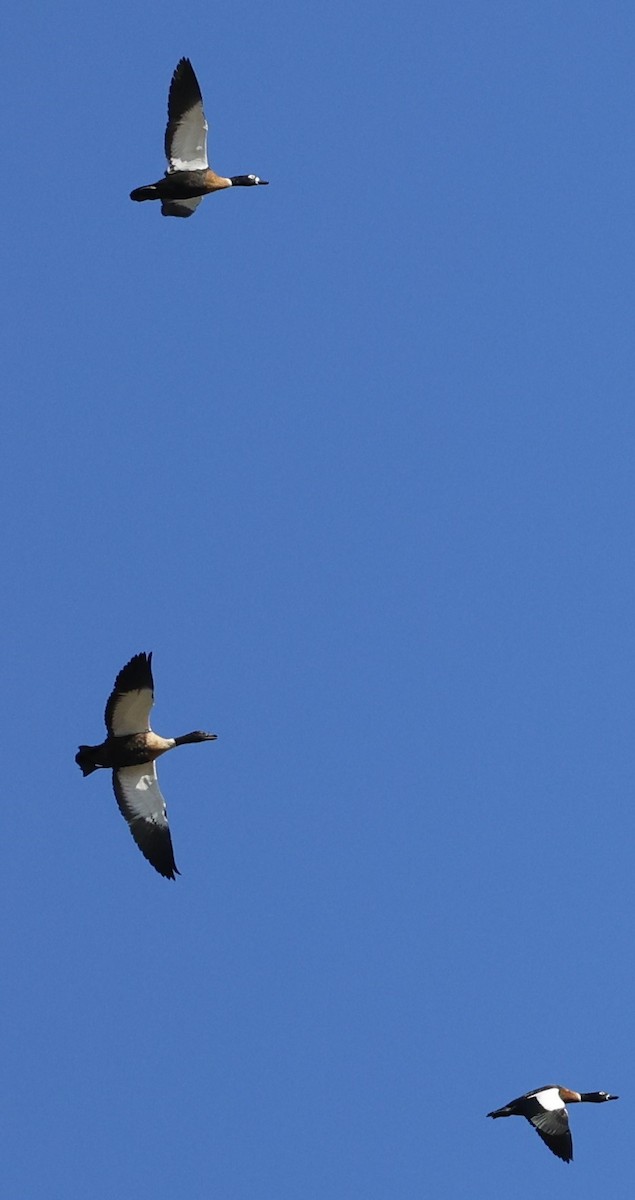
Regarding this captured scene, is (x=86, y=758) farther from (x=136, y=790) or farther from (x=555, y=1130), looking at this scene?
(x=555, y=1130)

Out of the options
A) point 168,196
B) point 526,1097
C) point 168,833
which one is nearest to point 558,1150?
point 526,1097

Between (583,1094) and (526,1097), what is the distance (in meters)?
2.28

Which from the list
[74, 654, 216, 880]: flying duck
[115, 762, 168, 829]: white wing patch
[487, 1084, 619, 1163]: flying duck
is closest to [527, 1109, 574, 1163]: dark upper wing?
[487, 1084, 619, 1163]: flying duck

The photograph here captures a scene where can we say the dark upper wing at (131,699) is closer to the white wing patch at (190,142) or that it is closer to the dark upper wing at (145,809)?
the dark upper wing at (145,809)

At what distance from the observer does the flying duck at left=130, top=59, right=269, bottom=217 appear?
32.0 metres

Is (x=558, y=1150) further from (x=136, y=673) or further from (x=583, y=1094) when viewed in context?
(x=136, y=673)

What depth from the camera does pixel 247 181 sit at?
109 feet

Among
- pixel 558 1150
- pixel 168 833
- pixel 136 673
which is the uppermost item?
pixel 136 673

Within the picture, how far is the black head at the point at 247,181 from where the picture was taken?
3306 cm

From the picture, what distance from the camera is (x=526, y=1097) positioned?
96.3ft

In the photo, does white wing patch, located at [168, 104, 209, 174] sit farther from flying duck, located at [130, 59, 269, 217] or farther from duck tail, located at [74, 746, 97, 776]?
duck tail, located at [74, 746, 97, 776]

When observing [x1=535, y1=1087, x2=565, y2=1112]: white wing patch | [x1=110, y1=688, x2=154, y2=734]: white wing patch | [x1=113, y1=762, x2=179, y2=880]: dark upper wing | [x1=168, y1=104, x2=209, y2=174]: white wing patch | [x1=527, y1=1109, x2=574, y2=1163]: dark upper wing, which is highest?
[x1=168, y1=104, x2=209, y2=174]: white wing patch

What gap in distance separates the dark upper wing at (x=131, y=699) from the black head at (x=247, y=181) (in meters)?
8.82

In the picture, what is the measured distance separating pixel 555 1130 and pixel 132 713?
27.3ft
